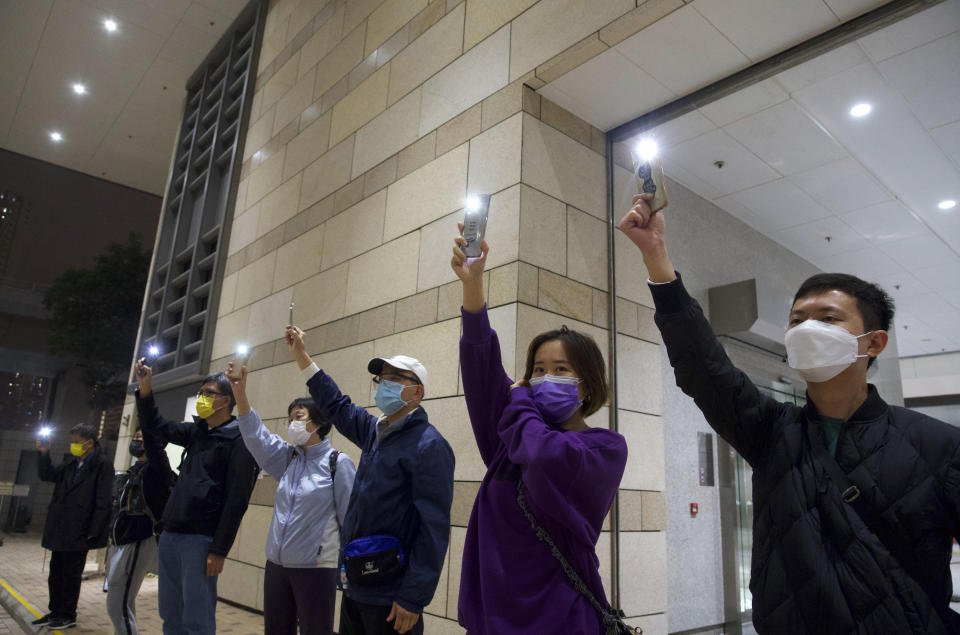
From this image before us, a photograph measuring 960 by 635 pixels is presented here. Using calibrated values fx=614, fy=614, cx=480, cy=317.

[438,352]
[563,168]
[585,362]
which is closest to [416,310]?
[438,352]

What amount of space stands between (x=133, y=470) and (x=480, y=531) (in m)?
4.46

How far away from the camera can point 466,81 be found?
520 centimetres

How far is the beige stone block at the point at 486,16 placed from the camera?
493cm

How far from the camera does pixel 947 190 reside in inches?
166

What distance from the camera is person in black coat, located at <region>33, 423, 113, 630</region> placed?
5.31 metres

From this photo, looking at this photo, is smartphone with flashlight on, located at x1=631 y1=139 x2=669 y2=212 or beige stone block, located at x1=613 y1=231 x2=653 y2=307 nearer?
smartphone with flashlight on, located at x1=631 y1=139 x2=669 y2=212

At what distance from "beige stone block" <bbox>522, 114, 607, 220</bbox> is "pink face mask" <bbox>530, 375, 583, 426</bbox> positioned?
277 centimetres

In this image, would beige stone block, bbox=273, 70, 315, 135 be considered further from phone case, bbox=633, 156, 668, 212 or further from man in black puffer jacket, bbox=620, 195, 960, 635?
man in black puffer jacket, bbox=620, 195, 960, 635

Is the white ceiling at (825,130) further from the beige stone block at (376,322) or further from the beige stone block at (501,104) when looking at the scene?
the beige stone block at (376,322)

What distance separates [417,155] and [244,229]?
154 inches

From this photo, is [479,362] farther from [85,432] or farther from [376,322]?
[85,432]

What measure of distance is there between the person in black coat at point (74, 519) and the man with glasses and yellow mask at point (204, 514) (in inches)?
94.2

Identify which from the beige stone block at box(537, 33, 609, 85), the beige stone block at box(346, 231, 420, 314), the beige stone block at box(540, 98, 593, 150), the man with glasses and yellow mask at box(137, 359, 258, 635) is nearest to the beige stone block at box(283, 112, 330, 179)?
the beige stone block at box(346, 231, 420, 314)

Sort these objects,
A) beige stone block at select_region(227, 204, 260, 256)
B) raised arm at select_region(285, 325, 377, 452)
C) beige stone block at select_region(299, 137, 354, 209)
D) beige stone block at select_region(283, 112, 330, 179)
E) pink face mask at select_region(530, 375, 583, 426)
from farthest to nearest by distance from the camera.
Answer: beige stone block at select_region(227, 204, 260, 256) < beige stone block at select_region(283, 112, 330, 179) < beige stone block at select_region(299, 137, 354, 209) < raised arm at select_region(285, 325, 377, 452) < pink face mask at select_region(530, 375, 583, 426)
